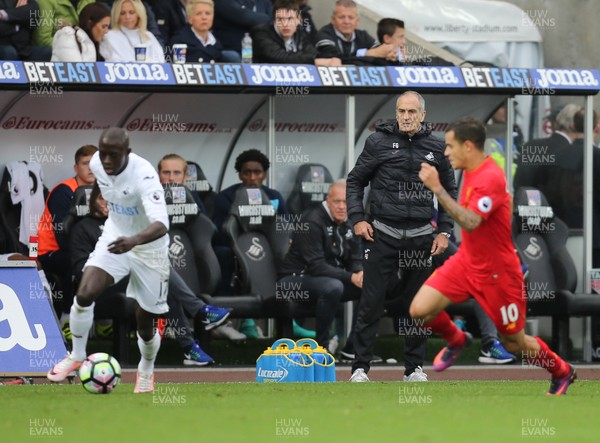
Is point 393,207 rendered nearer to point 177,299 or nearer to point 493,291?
point 493,291

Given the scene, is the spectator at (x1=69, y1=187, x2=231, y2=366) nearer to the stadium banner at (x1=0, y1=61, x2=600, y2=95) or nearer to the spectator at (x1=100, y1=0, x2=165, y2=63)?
the stadium banner at (x1=0, y1=61, x2=600, y2=95)

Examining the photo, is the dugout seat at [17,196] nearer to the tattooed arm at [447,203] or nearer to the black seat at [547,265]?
the black seat at [547,265]

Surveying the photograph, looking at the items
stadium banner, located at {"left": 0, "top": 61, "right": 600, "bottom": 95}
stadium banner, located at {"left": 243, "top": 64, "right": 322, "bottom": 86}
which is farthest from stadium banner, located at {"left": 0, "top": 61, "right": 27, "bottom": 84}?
stadium banner, located at {"left": 243, "top": 64, "right": 322, "bottom": 86}

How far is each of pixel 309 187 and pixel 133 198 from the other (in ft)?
17.8

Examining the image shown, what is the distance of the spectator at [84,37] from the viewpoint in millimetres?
14289

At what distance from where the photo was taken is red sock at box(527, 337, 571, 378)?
984 centimetres

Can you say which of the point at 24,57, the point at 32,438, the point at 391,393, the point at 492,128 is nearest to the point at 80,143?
the point at 24,57

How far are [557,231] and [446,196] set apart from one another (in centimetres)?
657

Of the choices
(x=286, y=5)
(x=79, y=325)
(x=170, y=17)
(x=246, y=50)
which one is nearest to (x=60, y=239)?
(x=246, y=50)

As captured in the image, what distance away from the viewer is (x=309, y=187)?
619 inches

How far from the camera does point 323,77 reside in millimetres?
14648

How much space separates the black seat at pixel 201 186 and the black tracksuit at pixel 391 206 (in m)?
3.66

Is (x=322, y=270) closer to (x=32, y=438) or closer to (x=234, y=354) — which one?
(x=234, y=354)

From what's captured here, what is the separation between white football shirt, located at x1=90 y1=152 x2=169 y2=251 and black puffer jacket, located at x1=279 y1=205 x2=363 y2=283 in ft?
13.2
